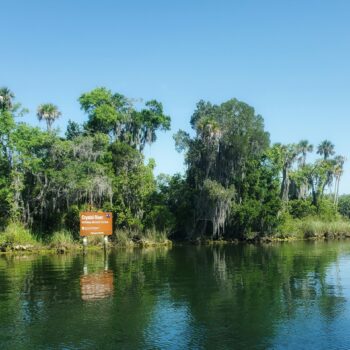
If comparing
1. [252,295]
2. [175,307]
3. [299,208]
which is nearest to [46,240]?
[252,295]

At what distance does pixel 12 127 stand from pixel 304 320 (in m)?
35.0

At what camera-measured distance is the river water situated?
1377 cm

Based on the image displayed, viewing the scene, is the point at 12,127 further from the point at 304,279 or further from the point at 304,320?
the point at 304,320

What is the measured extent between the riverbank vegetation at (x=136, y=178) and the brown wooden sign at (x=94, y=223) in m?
2.58

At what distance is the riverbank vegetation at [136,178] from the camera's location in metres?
44.5

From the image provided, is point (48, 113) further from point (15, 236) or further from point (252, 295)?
point (252, 295)

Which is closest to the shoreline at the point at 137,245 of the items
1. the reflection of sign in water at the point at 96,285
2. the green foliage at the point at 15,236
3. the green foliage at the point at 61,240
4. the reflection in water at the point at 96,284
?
the green foliage at the point at 61,240

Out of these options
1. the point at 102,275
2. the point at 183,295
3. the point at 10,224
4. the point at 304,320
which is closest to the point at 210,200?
the point at 10,224

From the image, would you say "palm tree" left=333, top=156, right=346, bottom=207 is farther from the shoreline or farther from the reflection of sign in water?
the reflection of sign in water

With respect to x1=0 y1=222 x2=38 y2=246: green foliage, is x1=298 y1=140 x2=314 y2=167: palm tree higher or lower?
higher

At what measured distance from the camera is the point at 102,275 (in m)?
27.1

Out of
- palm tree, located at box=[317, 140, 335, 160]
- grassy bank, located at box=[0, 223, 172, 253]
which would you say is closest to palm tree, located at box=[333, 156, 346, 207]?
palm tree, located at box=[317, 140, 335, 160]

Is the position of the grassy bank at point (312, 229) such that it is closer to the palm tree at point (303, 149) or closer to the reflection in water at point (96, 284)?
the palm tree at point (303, 149)

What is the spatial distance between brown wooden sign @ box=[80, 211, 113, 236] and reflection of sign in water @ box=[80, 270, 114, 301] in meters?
15.5
